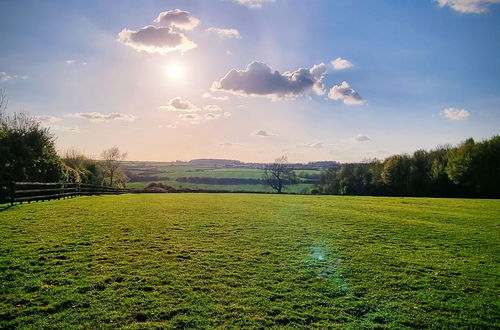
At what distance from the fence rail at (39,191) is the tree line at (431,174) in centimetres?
7319

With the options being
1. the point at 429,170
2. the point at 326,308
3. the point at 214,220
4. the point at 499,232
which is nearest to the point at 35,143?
the point at 214,220

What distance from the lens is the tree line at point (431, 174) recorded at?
6481cm

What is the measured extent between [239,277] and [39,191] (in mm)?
26560

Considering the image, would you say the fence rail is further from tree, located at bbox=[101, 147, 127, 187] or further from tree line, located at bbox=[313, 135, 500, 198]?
tree line, located at bbox=[313, 135, 500, 198]

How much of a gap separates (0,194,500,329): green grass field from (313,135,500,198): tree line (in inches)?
2313

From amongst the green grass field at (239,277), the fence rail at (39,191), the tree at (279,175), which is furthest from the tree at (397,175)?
the fence rail at (39,191)

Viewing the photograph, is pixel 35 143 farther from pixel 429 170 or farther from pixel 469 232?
pixel 429 170

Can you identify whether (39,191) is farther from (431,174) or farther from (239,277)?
(431,174)

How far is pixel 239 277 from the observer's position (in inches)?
409

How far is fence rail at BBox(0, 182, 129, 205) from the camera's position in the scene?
82.5 feet

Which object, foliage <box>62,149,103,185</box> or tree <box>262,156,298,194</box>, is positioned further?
tree <box>262,156,298,194</box>

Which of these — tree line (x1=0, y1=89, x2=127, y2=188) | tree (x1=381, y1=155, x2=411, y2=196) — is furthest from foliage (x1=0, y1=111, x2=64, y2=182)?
tree (x1=381, y1=155, x2=411, y2=196)

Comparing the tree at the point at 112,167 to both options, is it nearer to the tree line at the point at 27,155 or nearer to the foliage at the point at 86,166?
the foliage at the point at 86,166

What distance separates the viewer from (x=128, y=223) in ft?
63.6
